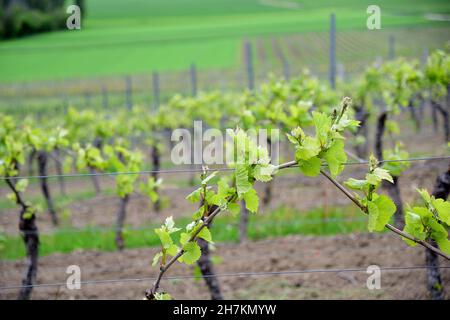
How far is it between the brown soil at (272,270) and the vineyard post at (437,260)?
0.15m

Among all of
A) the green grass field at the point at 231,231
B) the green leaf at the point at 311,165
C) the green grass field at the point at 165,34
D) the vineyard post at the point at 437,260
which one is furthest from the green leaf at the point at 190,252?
the green grass field at the point at 165,34

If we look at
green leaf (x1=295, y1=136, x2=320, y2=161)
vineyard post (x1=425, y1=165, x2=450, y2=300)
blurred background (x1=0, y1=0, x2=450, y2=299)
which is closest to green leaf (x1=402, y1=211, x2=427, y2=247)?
green leaf (x1=295, y1=136, x2=320, y2=161)

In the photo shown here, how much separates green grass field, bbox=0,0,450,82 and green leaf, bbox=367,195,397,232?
25569 millimetres

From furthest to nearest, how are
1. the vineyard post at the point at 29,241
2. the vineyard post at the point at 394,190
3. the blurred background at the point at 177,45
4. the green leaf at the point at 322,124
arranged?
the blurred background at the point at 177,45 → the vineyard post at the point at 394,190 → the vineyard post at the point at 29,241 → the green leaf at the point at 322,124

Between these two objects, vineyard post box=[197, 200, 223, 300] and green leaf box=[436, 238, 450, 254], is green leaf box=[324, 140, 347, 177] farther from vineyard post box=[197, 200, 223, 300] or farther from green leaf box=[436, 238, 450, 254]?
vineyard post box=[197, 200, 223, 300]

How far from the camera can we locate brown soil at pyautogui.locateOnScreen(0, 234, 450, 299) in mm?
4609

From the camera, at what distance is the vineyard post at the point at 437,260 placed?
3930mm

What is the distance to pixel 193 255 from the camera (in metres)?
2.56

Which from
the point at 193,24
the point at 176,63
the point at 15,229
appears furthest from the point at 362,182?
the point at 193,24

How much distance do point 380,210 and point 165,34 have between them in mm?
41533

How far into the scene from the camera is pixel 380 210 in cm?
248

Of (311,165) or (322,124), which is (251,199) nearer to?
(311,165)

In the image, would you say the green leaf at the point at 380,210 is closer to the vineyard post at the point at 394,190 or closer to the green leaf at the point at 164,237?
the green leaf at the point at 164,237
